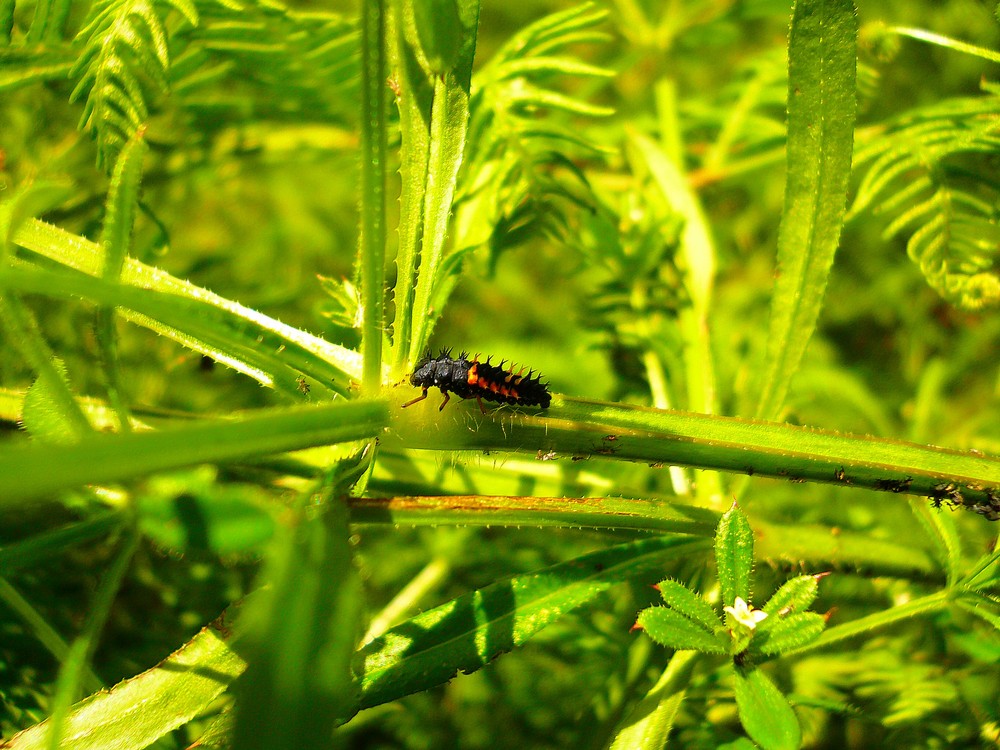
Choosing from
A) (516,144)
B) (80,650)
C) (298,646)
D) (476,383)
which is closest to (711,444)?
(476,383)

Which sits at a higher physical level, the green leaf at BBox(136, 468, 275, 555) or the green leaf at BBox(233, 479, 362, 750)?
the green leaf at BBox(136, 468, 275, 555)

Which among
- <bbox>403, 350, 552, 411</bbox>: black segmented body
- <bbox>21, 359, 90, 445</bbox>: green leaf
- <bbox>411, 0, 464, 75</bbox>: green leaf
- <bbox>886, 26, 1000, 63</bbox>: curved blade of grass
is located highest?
<bbox>886, 26, 1000, 63</bbox>: curved blade of grass

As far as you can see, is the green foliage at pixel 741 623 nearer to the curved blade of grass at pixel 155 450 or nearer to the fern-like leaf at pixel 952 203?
the curved blade of grass at pixel 155 450

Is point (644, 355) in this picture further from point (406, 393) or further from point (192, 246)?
point (192, 246)

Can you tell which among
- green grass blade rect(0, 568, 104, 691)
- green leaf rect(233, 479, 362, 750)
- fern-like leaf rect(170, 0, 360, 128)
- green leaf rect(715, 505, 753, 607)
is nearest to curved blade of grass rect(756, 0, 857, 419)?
green leaf rect(715, 505, 753, 607)

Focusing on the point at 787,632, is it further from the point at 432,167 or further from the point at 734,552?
the point at 432,167

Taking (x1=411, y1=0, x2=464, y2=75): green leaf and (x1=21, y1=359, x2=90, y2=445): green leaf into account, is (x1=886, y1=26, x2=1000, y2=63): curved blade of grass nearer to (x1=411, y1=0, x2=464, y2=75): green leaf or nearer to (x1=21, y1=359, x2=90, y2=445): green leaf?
(x1=411, y1=0, x2=464, y2=75): green leaf

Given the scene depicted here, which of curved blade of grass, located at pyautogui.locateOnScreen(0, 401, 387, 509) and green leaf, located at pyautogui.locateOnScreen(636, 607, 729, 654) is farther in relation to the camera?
green leaf, located at pyautogui.locateOnScreen(636, 607, 729, 654)
